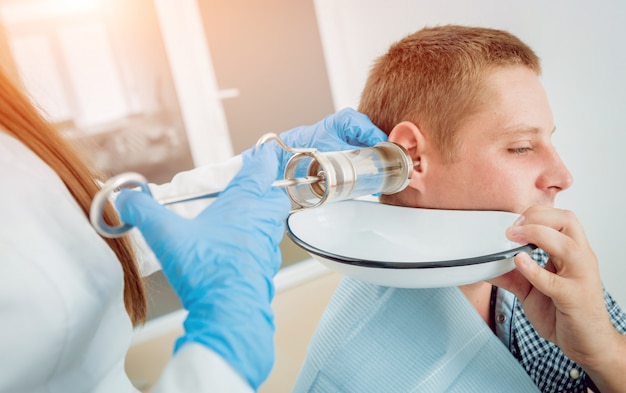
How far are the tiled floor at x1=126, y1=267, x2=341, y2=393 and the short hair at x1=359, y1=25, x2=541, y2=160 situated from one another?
1577 millimetres

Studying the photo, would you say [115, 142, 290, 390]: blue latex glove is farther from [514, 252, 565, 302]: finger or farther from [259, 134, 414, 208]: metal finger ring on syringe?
[514, 252, 565, 302]: finger

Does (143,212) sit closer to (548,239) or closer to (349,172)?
(349,172)

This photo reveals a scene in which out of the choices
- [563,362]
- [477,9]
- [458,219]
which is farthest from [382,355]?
[477,9]

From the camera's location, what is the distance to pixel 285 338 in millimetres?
2406

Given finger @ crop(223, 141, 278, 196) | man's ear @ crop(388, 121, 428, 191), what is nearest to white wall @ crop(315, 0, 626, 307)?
man's ear @ crop(388, 121, 428, 191)

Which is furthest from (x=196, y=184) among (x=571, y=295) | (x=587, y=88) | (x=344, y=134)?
(x=587, y=88)

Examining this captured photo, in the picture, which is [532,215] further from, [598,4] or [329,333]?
[598,4]

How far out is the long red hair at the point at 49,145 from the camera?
699 mm

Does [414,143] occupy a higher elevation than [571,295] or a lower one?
higher

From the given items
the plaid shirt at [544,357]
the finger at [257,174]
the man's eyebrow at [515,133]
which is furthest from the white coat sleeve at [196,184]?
the plaid shirt at [544,357]

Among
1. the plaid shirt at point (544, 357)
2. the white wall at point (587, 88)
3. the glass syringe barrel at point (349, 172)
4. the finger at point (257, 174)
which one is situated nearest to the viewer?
the finger at point (257, 174)

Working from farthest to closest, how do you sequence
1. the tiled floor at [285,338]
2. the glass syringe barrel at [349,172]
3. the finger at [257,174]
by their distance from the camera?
1. the tiled floor at [285,338]
2. the glass syringe barrel at [349,172]
3. the finger at [257,174]

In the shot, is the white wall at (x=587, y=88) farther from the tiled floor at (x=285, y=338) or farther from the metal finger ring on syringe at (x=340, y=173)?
the tiled floor at (x=285, y=338)

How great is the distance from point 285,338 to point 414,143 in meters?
1.67
